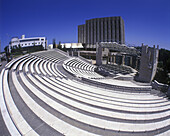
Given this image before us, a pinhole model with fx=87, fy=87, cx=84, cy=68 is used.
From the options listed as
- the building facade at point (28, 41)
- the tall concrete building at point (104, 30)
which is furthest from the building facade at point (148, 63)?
the building facade at point (28, 41)

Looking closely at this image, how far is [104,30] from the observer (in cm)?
6338

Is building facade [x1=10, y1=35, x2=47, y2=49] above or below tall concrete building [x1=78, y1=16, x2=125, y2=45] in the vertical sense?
below

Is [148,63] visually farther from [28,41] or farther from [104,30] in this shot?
[28,41]

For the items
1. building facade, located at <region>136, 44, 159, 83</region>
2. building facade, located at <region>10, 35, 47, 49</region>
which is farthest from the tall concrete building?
building facade, located at <region>136, 44, 159, 83</region>

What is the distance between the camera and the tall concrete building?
196ft

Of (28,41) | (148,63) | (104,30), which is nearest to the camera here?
(148,63)

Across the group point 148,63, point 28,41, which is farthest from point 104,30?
point 28,41

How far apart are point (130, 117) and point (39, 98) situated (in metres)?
6.67

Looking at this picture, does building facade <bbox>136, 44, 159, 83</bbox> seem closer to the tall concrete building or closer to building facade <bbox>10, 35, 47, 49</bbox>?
the tall concrete building

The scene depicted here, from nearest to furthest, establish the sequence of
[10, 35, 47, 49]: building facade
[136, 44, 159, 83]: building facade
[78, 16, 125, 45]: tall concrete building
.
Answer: [136, 44, 159, 83]: building facade, [10, 35, 47, 49]: building facade, [78, 16, 125, 45]: tall concrete building

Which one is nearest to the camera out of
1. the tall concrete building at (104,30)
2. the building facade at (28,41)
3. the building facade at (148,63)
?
the building facade at (148,63)

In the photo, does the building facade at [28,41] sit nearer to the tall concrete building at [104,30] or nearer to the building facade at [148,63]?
the tall concrete building at [104,30]

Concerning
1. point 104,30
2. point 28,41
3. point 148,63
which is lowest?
point 148,63

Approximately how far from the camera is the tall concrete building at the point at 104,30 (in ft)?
196
